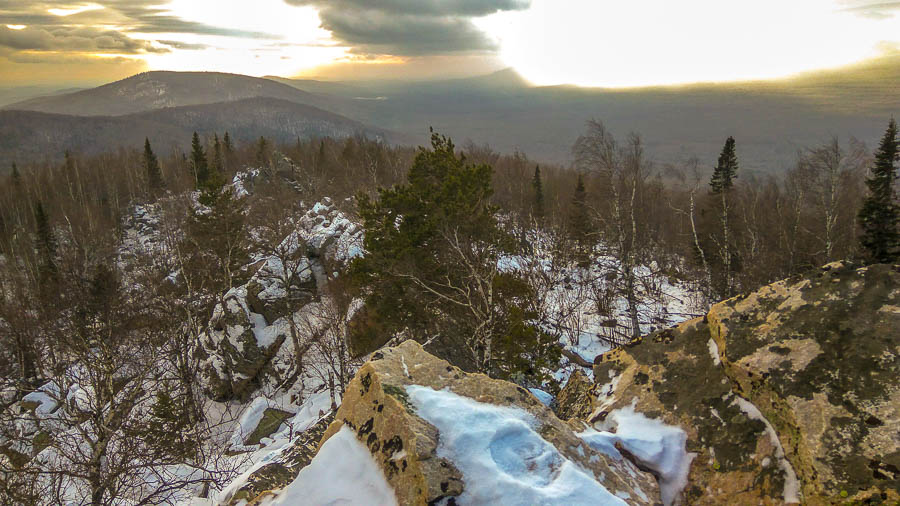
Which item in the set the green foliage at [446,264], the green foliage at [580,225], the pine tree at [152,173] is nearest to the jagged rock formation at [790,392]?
the green foliage at [446,264]

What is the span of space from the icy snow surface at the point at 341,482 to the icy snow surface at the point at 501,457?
629 millimetres

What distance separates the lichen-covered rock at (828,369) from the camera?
3555 millimetres

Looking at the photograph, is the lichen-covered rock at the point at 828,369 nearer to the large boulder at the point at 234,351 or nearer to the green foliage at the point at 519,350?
the green foliage at the point at 519,350

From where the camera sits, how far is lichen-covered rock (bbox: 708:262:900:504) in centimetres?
355

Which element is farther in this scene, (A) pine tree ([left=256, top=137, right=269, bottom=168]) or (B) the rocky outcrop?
(A) pine tree ([left=256, top=137, right=269, bottom=168])

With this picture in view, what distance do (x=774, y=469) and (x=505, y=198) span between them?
5343 centimetres

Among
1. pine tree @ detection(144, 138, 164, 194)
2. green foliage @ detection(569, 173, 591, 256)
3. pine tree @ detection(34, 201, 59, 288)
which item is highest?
pine tree @ detection(144, 138, 164, 194)

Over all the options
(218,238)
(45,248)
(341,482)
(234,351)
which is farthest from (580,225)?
(45,248)

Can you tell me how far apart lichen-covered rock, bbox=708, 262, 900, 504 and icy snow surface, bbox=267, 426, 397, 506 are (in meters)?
3.63

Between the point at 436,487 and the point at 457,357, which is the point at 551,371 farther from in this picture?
the point at 436,487

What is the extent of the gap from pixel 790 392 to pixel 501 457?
289cm

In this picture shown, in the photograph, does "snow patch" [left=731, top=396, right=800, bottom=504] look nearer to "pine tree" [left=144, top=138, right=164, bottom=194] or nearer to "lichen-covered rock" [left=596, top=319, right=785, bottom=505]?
"lichen-covered rock" [left=596, top=319, right=785, bottom=505]

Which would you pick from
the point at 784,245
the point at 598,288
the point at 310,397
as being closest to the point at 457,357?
the point at 310,397

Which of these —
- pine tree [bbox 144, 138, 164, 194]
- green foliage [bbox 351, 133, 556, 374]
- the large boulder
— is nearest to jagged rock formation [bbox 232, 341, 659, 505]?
green foliage [bbox 351, 133, 556, 374]
